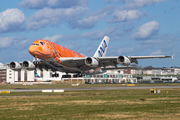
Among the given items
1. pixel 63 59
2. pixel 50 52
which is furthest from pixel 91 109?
pixel 63 59

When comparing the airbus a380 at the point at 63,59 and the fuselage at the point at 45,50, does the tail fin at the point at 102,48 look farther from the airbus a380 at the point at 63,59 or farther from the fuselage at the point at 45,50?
the fuselage at the point at 45,50

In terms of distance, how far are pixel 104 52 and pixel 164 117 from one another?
209ft

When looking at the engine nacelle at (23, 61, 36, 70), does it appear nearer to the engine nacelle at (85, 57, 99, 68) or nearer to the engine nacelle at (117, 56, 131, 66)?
the engine nacelle at (85, 57, 99, 68)

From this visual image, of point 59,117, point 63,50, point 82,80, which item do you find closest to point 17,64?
point 63,50

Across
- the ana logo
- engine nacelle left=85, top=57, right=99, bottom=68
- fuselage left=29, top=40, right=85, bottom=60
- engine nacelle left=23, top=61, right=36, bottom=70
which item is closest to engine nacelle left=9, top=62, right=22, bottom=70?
engine nacelle left=23, top=61, right=36, bottom=70

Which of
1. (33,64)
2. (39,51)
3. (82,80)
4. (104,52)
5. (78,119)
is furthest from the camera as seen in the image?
(82,80)

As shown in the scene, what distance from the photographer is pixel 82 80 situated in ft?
545

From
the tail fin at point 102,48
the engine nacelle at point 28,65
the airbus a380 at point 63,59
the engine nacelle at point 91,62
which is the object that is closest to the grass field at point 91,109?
the airbus a380 at point 63,59

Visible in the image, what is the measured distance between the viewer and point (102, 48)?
85.2 meters

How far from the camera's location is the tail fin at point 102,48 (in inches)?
3275

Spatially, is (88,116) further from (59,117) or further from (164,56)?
(164,56)

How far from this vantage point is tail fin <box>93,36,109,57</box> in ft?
273

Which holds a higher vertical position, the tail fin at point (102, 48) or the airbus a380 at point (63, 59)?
the tail fin at point (102, 48)

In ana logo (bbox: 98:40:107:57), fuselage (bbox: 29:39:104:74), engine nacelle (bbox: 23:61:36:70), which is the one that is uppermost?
ana logo (bbox: 98:40:107:57)
